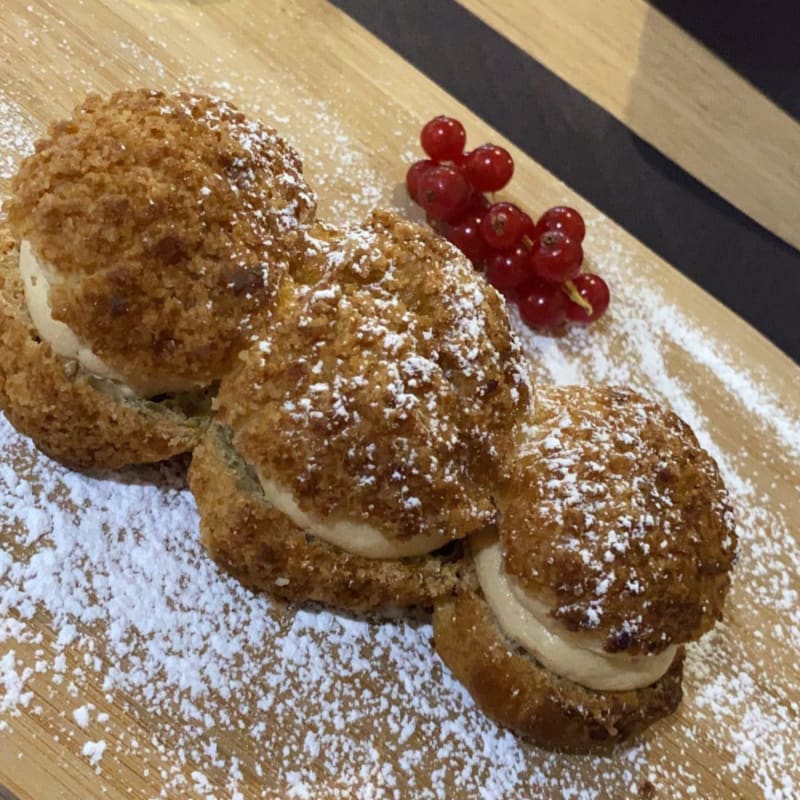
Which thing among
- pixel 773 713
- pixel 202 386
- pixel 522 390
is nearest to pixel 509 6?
pixel 522 390

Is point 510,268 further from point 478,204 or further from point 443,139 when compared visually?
point 443,139

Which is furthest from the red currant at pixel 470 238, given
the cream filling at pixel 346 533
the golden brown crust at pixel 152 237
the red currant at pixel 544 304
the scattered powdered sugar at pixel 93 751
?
the scattered powdered sugar at pixel 93 751

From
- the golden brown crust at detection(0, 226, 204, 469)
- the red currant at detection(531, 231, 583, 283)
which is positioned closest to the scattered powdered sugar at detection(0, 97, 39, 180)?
the golden brown crust at detection(0, 226, 204, 469)

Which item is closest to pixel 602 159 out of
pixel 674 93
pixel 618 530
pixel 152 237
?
pixel 674 93

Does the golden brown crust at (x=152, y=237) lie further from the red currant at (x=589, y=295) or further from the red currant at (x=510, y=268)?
the red currant at (x=589, y=295)

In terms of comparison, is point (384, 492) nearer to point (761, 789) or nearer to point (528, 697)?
point (528, 697)

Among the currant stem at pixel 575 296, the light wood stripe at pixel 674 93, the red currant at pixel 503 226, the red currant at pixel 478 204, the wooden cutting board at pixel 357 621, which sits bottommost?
the wooden cutting board at pixel 357 621

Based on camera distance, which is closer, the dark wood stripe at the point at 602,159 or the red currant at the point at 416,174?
the red currant at the point at 416,174
